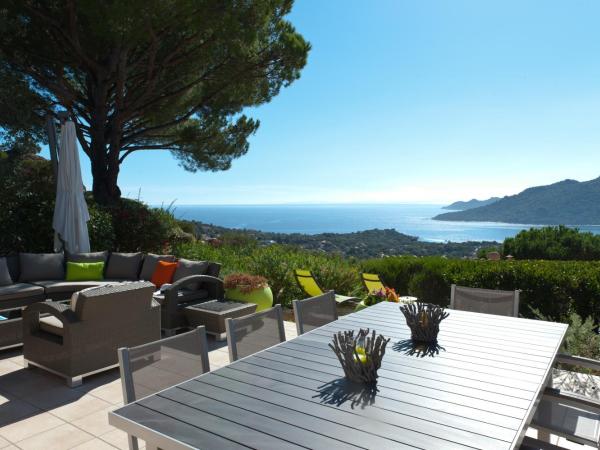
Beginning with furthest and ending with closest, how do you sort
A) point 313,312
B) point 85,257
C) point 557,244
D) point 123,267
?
point 557,244
point 123,267
point 85,257
point 313,312

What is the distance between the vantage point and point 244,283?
19.5ft

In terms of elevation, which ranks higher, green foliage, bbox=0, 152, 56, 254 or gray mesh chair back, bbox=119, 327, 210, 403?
green foliage, bbox=0, 152, 56, 254

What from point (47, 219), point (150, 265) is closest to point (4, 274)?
point (150, 265)

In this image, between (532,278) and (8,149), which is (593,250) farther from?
(8,149)

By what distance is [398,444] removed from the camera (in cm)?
140

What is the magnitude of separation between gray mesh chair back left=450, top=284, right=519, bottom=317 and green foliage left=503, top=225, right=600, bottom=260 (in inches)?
464

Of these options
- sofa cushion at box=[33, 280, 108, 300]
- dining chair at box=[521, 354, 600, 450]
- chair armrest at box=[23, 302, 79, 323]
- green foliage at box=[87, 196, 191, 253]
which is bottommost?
dining chair at box=[521, 354, 600, 450]

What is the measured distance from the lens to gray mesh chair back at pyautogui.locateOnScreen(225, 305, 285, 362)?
240cm

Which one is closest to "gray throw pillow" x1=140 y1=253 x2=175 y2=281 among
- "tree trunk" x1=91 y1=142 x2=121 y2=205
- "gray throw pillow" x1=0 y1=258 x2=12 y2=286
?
"gray throw pillow" x1=0 y1=258 x2=12 y2=286

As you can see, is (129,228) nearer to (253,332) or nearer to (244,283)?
(244,283)

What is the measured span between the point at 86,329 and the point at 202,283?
213 centimetres

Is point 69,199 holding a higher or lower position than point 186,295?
higher

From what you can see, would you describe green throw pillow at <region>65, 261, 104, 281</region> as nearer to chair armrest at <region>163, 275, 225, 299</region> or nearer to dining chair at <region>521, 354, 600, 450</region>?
chair armrest at <region>163, 275, 225, 299</region>

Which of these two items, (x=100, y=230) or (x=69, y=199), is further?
(x=100, y=230)
